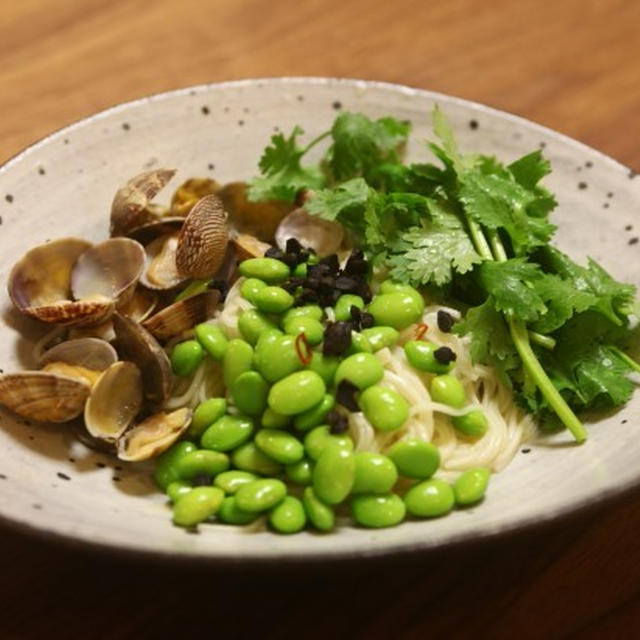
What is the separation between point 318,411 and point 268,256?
729 mm

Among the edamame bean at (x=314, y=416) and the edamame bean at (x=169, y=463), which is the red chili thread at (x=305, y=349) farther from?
the edamame bean at (x=169, y=463)

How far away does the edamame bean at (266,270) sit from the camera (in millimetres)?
2676

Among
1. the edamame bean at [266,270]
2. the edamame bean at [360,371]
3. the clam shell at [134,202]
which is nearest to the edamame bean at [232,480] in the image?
the edamame bean at [360,371]

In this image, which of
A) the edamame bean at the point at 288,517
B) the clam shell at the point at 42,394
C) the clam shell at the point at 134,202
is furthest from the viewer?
the clam shell at the point at 134,202

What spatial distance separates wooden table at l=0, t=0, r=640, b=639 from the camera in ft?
7.44

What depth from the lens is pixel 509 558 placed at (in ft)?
7.93

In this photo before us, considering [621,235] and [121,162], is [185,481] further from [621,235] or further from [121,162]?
[621,235]

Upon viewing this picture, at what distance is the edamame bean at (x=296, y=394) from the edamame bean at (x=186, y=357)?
41 centimetres

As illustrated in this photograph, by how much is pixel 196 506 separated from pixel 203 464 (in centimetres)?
20

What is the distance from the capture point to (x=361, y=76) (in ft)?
14.4

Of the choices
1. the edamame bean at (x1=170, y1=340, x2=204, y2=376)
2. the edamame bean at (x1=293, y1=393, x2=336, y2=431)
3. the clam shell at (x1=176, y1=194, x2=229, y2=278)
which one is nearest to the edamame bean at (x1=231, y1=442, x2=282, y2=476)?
the edamame bean at (x1=293, y1=393, x2=336, y2=431)

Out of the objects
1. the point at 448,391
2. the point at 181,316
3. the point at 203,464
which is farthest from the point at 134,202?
the point at 448,391

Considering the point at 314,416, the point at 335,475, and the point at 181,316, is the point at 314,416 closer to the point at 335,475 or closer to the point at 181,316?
the point at 335,475

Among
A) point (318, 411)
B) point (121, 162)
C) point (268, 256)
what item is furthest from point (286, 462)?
point (121, 162)
